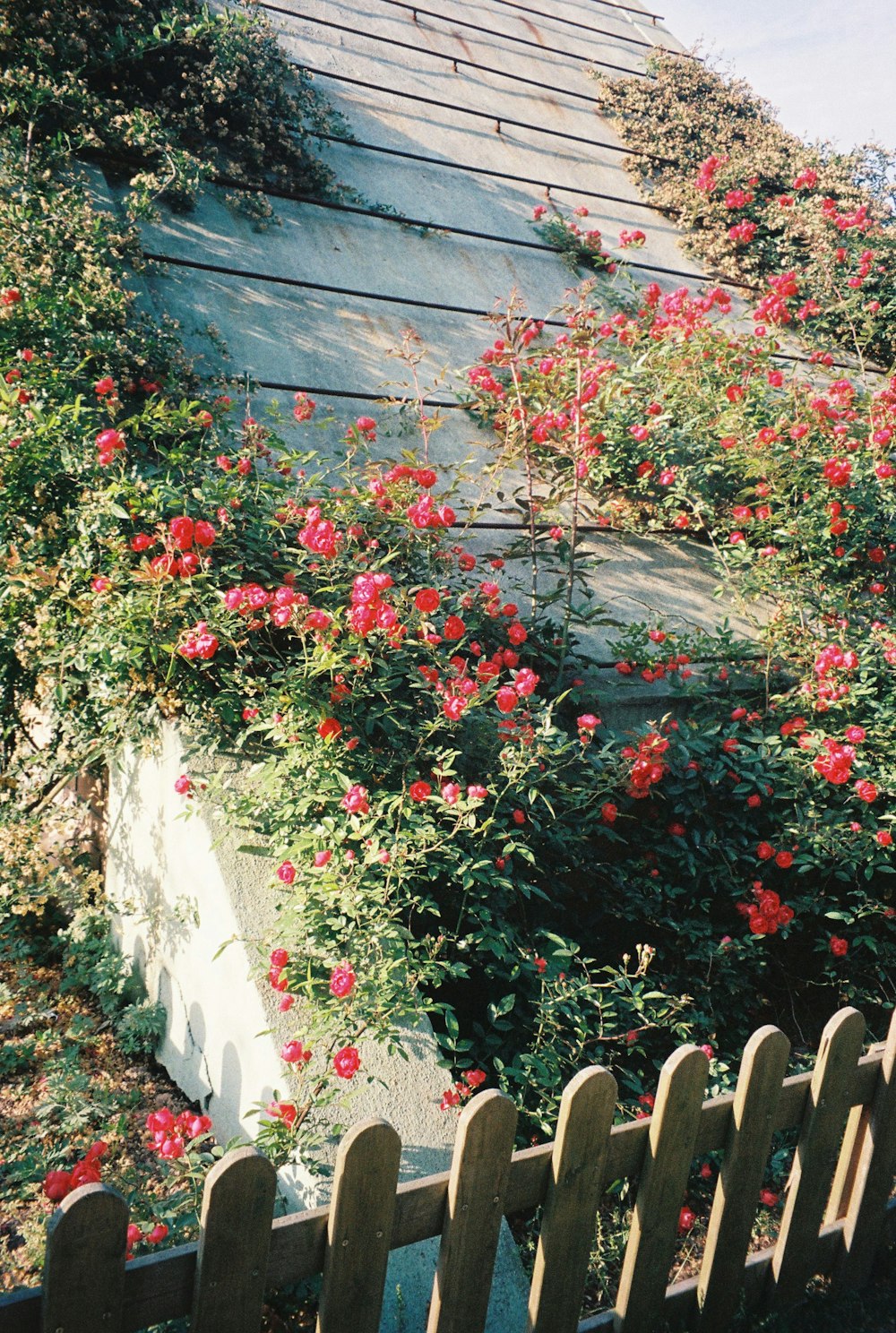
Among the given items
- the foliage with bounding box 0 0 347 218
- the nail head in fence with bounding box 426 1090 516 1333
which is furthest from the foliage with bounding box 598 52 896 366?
the nail head in fence with bounding box 426 1090 516 1333

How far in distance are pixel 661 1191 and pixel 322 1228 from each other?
0.68 meters

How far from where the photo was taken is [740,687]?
3.44m

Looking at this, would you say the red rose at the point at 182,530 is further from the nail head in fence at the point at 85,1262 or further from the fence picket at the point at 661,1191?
the fence picket at the point at 661,1191

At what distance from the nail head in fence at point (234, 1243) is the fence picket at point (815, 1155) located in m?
1.15

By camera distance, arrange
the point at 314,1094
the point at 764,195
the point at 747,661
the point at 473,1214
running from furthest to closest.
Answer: the point at 764,195 → the point at 747,661 → the point at 314,1094 → the point at 473,1214

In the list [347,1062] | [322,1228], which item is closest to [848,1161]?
[347,1062]

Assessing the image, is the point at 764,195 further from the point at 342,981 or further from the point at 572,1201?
the point at 572,1201

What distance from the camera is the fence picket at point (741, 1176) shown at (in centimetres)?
169

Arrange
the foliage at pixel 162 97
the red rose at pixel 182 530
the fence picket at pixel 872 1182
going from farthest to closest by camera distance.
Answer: the foliage at pixel 162 97
the red rose at pixel 182 530
the fence picket at pixel 872 1182

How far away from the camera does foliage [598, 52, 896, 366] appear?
20.9ft

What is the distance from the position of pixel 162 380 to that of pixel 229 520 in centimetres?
137

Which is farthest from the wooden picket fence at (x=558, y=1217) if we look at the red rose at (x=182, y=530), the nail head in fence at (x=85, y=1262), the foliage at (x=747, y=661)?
the red rose at (x=182, y=530)

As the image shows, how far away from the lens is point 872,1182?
1.96 m

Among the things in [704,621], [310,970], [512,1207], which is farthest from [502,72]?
[512,1207]
